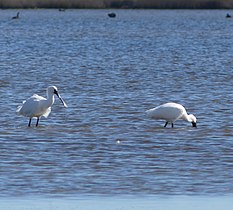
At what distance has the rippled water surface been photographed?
9820 millimetres

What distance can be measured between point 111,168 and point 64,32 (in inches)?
1615

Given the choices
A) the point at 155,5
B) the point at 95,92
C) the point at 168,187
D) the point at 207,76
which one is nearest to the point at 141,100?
the point at 95,92

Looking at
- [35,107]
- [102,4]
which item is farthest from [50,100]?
[102,4]

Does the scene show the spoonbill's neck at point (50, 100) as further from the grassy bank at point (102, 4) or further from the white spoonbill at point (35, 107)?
the grassy bank at point (102, 4)

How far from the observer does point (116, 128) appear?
558 inches

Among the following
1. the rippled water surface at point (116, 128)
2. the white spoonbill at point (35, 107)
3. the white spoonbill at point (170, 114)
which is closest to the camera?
the rippled water surface at point (116, 128)

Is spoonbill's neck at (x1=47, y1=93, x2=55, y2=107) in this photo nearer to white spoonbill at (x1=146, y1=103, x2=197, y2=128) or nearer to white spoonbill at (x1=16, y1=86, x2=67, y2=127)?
white spoonbill at (x1=16, y1=86, x2=67, y2=127)

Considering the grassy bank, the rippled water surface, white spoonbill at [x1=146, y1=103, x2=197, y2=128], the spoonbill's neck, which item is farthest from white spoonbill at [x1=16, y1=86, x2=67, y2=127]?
the grassy bank

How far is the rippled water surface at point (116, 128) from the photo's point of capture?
982 centimetres

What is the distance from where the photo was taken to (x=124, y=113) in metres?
15.9

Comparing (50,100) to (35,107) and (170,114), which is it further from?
(170,114)

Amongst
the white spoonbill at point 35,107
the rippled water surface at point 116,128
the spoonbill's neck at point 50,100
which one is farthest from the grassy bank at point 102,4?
the white spoonbill at point 35,107

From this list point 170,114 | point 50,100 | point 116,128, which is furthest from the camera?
point 50,100

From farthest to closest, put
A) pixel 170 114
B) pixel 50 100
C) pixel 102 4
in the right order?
pixel 102 4
pixel 50 100
pixel 170 114
